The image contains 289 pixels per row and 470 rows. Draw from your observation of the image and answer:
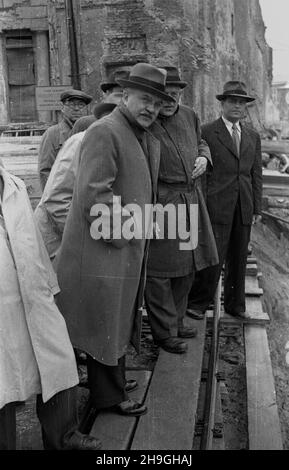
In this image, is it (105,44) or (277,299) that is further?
(105,44)

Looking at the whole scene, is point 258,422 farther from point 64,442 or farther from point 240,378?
point 64,442

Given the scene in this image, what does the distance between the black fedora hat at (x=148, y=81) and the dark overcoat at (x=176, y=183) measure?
0.90m

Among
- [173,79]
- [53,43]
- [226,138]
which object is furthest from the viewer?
[53,43]

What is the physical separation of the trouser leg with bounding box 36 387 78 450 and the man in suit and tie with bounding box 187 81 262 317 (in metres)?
2.27

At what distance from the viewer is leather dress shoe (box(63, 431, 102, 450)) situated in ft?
8.85

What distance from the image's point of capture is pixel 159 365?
386 centimetres

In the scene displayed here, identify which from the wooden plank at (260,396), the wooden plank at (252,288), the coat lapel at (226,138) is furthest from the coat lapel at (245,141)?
the wooden plank at (252,288)

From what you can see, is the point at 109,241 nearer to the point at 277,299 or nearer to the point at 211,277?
the point at 211,277

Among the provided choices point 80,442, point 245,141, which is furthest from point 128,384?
point 245,141

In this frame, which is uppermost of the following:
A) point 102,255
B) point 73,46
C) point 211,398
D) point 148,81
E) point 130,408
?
point 73,46

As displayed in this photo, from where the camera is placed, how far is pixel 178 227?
407cm

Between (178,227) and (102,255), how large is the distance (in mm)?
1160

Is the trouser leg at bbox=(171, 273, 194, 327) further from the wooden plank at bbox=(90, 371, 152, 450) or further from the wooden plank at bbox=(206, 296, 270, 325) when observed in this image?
the wooden plank at bbox=(90, 371, 152, 450)
